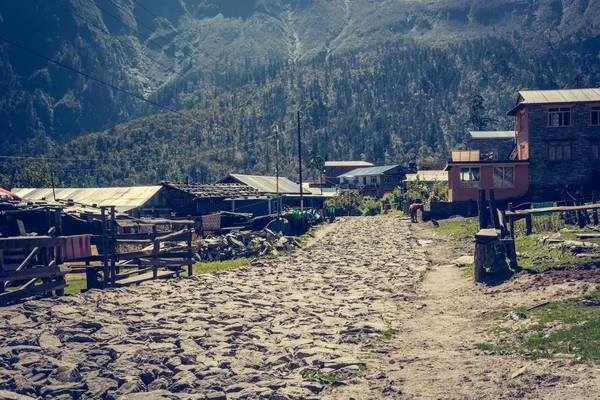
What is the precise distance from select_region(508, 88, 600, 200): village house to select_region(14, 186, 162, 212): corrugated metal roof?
30.3 metres

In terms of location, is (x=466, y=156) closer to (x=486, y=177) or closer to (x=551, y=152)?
(x=486, y=177)

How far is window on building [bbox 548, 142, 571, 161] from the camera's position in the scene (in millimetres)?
50312

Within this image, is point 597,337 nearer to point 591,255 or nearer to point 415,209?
point 591,255

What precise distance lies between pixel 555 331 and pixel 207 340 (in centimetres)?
693

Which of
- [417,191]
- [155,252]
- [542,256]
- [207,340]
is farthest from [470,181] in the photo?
[207,340]

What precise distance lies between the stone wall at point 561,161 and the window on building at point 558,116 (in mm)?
348

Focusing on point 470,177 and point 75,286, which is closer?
point 75,286

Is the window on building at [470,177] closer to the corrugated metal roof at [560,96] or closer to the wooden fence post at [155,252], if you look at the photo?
the corrugated metal roof at [560,96]

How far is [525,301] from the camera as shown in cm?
1488

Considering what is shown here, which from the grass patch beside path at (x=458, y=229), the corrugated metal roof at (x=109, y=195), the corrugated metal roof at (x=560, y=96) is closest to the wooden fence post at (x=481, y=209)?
the grass patch beside path at (x=458, y=229)

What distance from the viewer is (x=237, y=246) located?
104 feet

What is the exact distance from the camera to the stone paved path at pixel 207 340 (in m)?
10.2

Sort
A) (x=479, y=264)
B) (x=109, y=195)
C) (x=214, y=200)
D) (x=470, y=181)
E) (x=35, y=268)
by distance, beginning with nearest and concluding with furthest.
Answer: (x=35, y=268), (x=479, y=264), (x=109, y=195), (x=214, y=200), (x=470, y=181)

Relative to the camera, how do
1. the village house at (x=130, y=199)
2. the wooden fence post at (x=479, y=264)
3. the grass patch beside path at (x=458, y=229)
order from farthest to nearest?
1. the village house at (x=130, y=199)
2. the grass patch beside path at (x=458, y=229)
3. the wooden fence post at (x=479, y=264)
